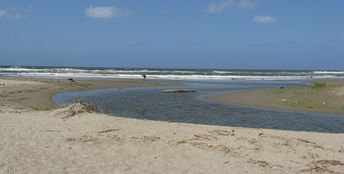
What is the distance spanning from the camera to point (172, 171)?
841 centimetres

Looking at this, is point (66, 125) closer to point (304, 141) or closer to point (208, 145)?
point (208, 145)

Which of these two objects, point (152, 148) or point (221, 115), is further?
point (221, 115)

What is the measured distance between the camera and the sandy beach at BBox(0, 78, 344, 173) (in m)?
8.62

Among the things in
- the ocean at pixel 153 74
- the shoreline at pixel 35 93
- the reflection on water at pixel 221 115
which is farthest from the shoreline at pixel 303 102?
the ocean at pixel 153 74

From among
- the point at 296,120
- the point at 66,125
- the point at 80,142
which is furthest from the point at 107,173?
the point at 296,120

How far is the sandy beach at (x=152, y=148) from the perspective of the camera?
28.3 feet

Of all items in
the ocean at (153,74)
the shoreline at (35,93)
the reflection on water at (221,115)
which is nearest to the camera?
the reflection on water at (221,115)

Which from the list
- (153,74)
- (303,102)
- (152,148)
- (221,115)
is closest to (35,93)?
(221,115)

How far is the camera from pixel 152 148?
10.2 m

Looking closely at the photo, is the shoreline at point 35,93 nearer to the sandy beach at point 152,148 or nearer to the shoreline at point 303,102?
the sandy beach at point 152,148

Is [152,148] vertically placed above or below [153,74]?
above

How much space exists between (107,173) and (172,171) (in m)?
1.14

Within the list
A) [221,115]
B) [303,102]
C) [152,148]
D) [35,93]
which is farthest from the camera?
[35,93]

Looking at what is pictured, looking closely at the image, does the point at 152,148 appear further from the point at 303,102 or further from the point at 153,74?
the point at 153,74
